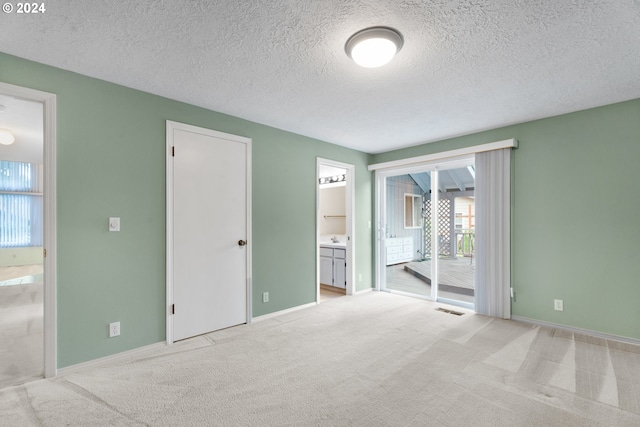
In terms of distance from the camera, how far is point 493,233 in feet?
12.6

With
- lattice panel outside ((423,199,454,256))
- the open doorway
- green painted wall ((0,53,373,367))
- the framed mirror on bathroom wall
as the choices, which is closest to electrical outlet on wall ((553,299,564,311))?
lattice panel outside ((423,199,454,256))

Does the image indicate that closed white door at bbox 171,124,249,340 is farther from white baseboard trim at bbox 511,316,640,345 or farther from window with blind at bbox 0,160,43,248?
window with blind at bbox 0,160,43,248

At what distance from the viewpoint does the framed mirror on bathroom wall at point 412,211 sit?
16.0 feet

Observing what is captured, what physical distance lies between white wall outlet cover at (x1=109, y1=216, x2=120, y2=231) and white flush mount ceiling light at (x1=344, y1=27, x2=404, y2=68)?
7.86ft

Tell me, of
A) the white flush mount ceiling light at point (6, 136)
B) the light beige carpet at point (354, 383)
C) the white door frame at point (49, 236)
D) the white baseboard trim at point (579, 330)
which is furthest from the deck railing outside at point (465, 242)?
the white flush mount ceiling light at point (6, 136)

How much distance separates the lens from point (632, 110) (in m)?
2.97

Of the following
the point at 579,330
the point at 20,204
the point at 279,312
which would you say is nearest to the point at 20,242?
the point at 20,204

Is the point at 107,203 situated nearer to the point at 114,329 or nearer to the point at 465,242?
the point at 114,329

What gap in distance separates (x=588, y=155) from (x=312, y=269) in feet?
11.6

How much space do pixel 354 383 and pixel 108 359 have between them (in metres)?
2.12

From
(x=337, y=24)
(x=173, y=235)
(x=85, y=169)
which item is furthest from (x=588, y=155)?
(x=85, y=169)

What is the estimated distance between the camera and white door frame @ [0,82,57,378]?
7.52 feet

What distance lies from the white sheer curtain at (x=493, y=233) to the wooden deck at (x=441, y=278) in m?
0.43

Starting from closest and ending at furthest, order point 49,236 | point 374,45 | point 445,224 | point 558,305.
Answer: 1. point 374,45
2. point 49,236
3. point 558,305
4. point 445,224
